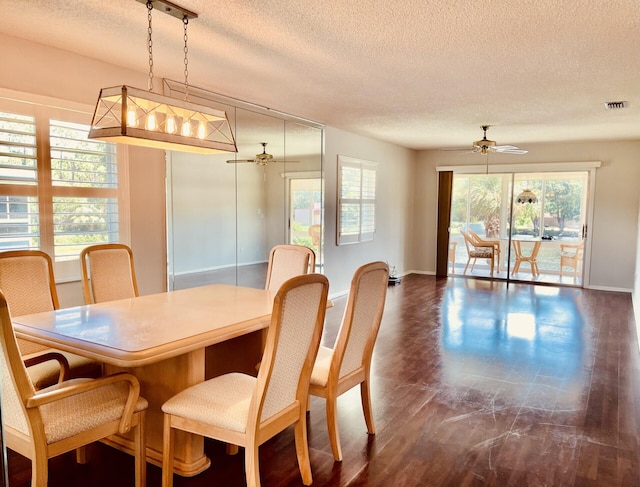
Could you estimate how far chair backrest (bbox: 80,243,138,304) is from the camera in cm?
318

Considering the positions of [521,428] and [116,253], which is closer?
[521,428]

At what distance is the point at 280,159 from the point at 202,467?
397cm

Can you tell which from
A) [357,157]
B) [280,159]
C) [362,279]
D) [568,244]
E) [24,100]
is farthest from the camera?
[568,244]

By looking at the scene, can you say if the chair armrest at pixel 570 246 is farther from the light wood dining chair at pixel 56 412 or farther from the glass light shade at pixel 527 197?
the light wood dining chair at pixel 56 412

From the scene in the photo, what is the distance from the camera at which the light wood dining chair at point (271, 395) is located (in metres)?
1.96

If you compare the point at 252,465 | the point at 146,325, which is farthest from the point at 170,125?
the point at 252,465

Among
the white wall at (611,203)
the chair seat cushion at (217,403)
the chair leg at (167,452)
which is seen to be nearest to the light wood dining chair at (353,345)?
the chair seat cushion at (217,403)

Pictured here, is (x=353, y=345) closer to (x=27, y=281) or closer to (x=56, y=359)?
(x=56, y=359)

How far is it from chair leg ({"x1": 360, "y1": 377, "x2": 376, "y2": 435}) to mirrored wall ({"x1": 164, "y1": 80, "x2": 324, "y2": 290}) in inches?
89.5

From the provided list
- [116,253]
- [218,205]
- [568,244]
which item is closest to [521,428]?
[116,253]

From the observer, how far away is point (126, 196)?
3.92 metres

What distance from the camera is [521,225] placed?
8859 millimetres

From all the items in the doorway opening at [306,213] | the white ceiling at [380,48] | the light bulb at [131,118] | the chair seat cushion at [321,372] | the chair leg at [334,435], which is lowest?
the chair leg at [334,435]

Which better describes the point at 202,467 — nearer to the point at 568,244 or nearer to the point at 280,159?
the point at 280,159
